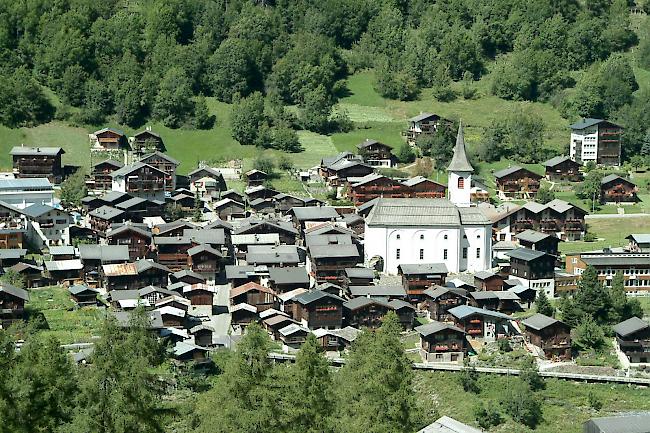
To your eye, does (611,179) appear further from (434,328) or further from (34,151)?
(34,151)

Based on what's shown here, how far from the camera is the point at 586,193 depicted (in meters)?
57.4

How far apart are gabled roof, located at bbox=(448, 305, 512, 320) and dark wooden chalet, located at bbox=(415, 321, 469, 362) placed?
1.53 m

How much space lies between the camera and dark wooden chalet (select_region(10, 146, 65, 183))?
57.7m

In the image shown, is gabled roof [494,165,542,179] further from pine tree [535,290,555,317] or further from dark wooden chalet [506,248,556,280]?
pine tree [535,290,555,317]

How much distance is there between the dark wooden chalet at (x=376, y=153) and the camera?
6231 cm

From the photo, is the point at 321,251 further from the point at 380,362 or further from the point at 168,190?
the point at 380,362

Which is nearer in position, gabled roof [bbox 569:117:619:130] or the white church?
the white church

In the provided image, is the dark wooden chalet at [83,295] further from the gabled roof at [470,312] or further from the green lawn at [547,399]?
the gabled roof at [470,312]

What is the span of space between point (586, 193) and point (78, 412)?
39789mm

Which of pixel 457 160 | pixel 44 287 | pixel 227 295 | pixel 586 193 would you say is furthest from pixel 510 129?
pixel 44 287

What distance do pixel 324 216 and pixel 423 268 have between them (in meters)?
7.69

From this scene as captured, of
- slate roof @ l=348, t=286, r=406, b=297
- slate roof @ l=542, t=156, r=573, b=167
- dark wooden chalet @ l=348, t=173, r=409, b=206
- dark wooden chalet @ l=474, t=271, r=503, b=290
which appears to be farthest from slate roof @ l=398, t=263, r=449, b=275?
slate roof @ l=542, t=156, r=573, b=167

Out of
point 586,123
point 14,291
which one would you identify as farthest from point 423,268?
point 586,123

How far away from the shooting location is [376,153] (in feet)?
205
